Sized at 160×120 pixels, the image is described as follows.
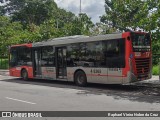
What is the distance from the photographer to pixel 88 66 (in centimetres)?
1823

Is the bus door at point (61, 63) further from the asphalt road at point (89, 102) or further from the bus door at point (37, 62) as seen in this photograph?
the asphalt road at point (89, 102)

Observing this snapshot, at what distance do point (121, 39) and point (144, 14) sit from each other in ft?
5.87

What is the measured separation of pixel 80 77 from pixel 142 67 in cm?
374

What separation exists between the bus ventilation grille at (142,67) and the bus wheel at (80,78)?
328 centimetres

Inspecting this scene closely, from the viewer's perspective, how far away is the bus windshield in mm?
16448

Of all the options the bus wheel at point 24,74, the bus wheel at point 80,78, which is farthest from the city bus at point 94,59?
the bus wheel at point 24,74

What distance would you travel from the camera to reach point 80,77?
18.9m

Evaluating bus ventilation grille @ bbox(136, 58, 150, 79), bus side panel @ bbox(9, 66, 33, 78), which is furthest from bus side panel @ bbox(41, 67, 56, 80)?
bus ventilation grille @ bbox(136, 58, 150, 79)

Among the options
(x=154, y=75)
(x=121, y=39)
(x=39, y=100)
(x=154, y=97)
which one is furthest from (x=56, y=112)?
(x=154, y=75)

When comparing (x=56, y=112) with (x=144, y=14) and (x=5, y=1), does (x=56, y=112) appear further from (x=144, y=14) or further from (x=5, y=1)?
(x=5, y=1)

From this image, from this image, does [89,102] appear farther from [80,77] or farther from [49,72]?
[49,72]

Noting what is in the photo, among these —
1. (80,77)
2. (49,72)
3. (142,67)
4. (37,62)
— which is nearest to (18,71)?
(37,62)

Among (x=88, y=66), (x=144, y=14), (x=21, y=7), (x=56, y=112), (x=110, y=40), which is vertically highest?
(x=21, y=7)

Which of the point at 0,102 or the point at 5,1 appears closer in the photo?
the point at 0,102
